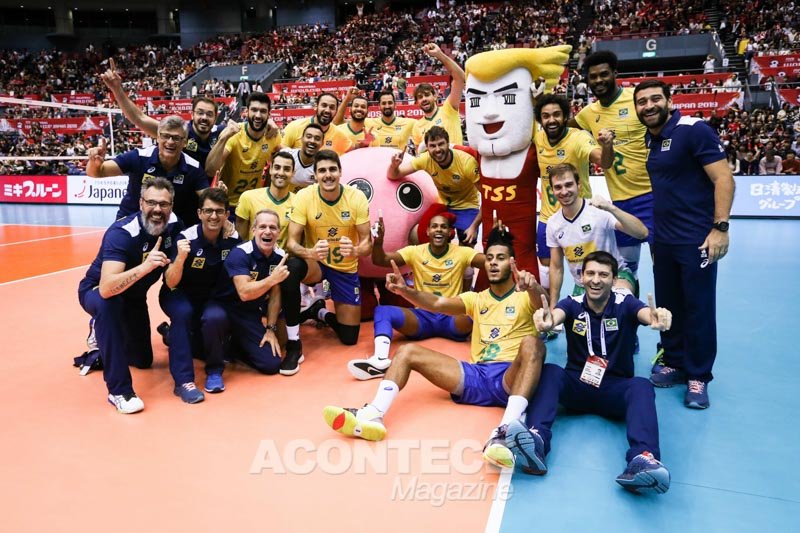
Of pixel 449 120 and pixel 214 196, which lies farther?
pixel 449 120

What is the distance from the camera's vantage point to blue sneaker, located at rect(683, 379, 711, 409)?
3.96m

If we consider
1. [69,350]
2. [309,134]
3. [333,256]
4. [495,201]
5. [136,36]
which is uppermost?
[136,36]

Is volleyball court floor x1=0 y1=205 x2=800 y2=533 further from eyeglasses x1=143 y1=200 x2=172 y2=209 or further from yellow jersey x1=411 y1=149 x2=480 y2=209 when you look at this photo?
yellow jersey x1=411 y1=149 x2=480 y2=209

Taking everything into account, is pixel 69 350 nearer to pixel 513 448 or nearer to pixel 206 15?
pixel 513 448

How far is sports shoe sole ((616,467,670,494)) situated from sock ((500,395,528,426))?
0.65 m

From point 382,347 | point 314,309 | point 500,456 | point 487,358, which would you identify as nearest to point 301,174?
point 314,309

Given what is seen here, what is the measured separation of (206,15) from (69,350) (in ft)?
127

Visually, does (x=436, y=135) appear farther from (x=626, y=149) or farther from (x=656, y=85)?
(x=656, y=85)

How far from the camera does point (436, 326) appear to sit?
5.49m

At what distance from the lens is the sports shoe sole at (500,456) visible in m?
3.02

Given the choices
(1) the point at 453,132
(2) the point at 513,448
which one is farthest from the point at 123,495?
(1) the point at 453,132

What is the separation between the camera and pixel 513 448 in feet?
10.1

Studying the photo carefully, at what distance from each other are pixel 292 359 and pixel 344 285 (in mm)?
978

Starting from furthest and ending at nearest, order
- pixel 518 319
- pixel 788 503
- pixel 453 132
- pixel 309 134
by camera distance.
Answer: pixel 453 132, pixel 309 134, pixel 518 319, pixel 788 503
